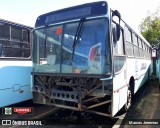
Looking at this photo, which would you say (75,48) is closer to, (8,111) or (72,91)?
(72,91)

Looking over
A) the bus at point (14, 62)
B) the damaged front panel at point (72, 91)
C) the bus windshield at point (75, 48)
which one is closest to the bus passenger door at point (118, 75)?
the damaged front panel at point (72, 91)

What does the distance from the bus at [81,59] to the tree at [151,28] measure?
2308 cm

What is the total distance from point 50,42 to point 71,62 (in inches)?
35.2

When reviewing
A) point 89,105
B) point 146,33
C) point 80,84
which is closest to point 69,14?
point 80,84

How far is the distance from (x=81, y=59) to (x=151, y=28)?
26390mm

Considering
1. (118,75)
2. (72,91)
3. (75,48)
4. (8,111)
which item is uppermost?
(75,48)

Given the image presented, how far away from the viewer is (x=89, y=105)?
5664 millimetres

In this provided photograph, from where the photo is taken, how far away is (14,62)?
686 centimetres

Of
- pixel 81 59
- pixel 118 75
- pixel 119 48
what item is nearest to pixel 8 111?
pixel 81 59

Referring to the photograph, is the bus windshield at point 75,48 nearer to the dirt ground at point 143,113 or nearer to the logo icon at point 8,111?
the logo icon at point 8,111

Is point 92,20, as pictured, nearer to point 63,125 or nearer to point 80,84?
point 80,84

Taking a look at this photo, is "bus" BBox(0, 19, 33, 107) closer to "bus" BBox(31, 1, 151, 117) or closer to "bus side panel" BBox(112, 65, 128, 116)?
"bus" BBox(31, 1, 151, 117)

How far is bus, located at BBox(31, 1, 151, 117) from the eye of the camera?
5.04m

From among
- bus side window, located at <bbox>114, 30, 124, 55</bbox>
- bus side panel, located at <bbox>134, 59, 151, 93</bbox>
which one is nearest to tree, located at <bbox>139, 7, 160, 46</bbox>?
bus side panel, located at <bbox>134, 59, 151, 93</bbox>
